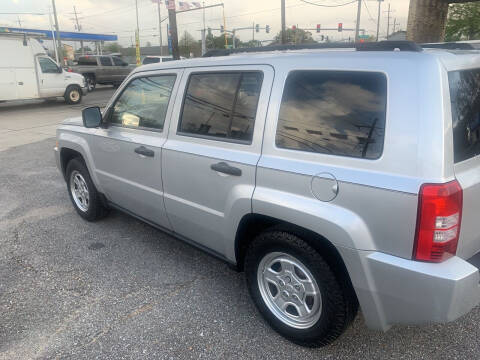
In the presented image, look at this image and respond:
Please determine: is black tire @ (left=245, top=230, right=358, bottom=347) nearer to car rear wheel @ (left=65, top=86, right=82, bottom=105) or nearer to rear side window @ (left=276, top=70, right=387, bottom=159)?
rear side window @ (left=276, top=70, right=387, bottom=159)

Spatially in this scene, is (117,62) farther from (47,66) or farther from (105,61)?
(47,66)

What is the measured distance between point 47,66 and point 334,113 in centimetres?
1660

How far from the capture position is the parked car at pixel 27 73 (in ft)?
48.5

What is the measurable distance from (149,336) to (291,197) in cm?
139

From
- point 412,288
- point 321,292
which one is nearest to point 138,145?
point 321,292

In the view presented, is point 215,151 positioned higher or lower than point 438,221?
higher

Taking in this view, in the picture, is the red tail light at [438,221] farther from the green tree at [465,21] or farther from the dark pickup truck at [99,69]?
the dark pickup truck at [99,69]

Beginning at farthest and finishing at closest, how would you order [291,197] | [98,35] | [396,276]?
1. [98,35]
2. [291,197]
3. [396,276]

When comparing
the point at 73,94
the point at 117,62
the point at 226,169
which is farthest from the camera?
the point at 117,62

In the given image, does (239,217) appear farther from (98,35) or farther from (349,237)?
(98,35)

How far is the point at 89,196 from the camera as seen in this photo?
443 centimetres

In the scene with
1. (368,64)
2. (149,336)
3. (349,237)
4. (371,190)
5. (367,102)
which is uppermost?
(368,64)

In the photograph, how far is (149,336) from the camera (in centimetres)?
270

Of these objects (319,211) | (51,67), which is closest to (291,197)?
(319,211)
